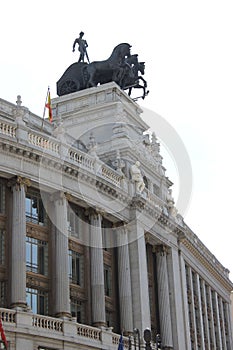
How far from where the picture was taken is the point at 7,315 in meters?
43.7

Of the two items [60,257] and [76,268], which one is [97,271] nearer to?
[76,268]

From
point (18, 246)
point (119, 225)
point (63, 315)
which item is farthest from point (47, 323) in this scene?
point (119, 225)

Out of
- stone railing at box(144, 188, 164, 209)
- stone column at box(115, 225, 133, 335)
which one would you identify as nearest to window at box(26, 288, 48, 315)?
stone column at box(115, 225, 133, 335)

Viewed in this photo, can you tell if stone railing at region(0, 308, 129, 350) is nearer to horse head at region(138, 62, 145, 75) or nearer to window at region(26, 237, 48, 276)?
window at region(26, 237, 48, 276)

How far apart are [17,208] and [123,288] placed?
41.4 ft

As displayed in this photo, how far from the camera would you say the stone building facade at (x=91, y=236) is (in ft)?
156

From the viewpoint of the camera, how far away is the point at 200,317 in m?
73.9

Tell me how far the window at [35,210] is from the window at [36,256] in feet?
4.70

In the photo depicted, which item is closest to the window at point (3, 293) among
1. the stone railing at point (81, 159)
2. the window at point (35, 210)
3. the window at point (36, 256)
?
the window at point (36, 256)

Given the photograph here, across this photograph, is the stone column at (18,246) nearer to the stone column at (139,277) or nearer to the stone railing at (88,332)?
the stone railing at (88,332)

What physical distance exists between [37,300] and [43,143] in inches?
435

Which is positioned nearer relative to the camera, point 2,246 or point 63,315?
A: point 2,246

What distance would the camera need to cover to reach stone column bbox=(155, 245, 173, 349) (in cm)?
6112

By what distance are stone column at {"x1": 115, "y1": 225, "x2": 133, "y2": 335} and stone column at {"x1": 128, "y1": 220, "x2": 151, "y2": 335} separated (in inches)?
33.1
